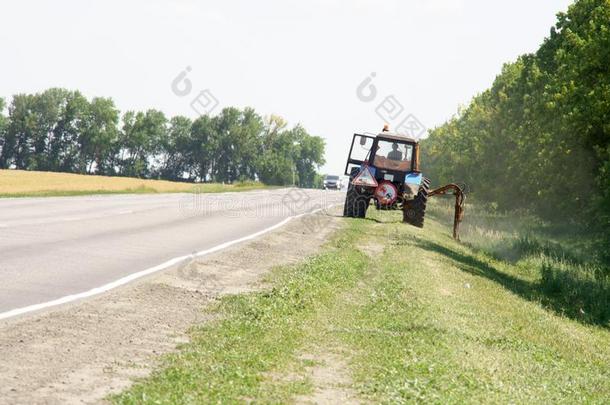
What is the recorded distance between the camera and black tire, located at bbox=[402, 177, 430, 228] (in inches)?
1192

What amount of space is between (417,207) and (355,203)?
243cm

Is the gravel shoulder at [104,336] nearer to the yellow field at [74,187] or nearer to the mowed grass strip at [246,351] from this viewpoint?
the mowed grass strip at [246,351]

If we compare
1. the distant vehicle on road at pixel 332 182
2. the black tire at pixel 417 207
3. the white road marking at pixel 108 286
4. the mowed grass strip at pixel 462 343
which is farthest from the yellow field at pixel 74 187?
the mowed grass strip at pixel 462 343

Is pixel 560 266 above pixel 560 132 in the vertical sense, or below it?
below

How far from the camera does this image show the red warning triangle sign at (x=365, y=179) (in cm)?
2955

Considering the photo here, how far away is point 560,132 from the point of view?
115 feet

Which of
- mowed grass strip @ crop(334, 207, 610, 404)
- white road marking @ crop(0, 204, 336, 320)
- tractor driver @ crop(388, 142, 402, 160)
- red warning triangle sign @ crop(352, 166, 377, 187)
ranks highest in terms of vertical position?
tractor driver @ crop(388, 142, 402, 160)

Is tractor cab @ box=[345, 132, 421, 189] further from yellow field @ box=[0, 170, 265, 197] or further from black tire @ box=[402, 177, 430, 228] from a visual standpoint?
yellow field @ box=[0, 170, 265, 197]

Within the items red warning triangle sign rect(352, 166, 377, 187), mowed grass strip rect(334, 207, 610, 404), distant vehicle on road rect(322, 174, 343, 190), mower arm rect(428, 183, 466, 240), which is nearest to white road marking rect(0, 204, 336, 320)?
mowed grass strip rect(334, 207, 610, 404)

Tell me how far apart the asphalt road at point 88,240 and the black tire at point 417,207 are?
3671 millimetres

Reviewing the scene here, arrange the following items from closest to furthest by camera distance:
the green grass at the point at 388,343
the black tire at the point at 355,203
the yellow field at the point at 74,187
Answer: the green grass at the point at 388,343
the black tire at the point at 355,203
the yellow field at the point at 74,187

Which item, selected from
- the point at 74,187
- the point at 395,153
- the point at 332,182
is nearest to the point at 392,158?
the point at 395,153

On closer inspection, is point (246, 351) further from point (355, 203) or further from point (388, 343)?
point (355, 203)

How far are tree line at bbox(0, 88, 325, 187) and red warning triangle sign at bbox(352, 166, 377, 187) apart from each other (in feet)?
353
